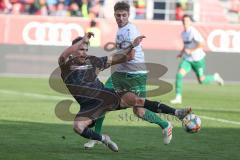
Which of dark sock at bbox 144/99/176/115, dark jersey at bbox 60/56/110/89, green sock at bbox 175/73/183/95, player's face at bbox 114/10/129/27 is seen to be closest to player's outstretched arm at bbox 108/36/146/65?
dark jersey at bbox 60/56/110/89

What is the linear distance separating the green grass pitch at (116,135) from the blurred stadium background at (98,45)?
0.13 feet

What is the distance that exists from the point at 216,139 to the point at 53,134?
8.45ft

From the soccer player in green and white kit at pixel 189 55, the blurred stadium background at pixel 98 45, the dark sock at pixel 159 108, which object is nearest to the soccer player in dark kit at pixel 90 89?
the dark sock at pixel 159 108

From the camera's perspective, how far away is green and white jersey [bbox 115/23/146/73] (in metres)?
11.2

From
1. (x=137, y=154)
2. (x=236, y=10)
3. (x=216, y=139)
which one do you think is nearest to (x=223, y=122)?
(x=216, y=139)

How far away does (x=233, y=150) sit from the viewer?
36.8 feet

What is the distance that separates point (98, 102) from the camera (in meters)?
10.9

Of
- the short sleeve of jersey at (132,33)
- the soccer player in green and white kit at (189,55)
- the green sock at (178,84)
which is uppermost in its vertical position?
the short sleeve of jersey at (132,33)

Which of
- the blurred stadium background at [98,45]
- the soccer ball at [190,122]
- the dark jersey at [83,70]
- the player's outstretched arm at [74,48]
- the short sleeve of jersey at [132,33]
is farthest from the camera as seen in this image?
the blurred stadium background at [98,45]

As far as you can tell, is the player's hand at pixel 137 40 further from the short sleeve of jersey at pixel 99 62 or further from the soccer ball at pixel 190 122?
the soccer ball at pixel 190 122

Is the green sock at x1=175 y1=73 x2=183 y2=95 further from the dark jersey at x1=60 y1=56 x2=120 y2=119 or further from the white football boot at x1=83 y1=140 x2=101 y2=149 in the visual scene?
the dark jersey at x1=60 y1=56 x2=120 y2=119

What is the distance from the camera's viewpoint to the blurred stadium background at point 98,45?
56.5ft

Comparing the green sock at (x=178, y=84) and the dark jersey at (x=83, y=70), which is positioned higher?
the dark jersey at (x=83, y=70)

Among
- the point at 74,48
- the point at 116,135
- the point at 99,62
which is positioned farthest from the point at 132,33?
the point at 116,135
